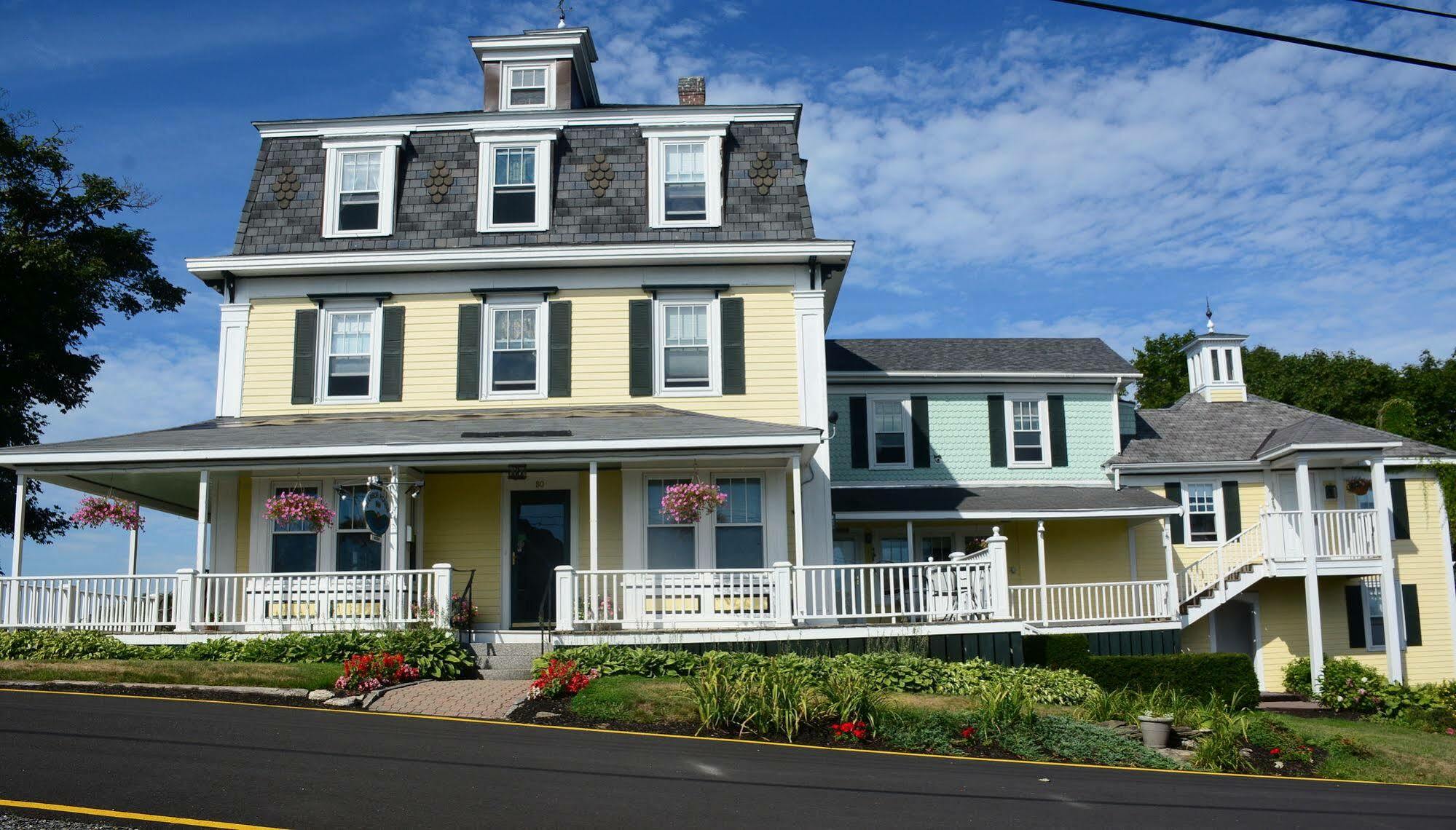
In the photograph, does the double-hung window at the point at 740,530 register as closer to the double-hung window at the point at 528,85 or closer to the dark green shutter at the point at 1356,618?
the double-hung window at the point at 528,85

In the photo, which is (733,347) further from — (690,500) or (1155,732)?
(1155,732)

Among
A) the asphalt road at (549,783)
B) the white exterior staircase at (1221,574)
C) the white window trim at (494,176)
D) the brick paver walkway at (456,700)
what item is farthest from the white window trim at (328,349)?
the white exterior staircase at (1221,574)

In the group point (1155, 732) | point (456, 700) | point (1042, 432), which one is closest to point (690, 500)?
point (456, 700)

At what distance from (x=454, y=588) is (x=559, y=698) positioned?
17.4ft

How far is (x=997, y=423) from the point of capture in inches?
978

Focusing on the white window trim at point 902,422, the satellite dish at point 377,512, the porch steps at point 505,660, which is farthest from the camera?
the white window trim at point 902,422

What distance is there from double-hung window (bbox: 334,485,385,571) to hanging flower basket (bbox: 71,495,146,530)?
2.95 meters

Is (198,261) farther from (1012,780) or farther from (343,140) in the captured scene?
(1012,780)

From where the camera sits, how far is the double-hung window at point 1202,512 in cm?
2461

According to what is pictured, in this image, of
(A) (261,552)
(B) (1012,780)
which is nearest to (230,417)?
(A) (261,552)

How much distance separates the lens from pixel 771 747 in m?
11.5

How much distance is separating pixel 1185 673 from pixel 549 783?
13.5 metres

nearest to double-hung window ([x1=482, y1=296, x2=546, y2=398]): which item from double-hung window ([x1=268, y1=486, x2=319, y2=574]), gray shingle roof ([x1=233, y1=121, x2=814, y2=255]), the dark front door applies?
gray shingle roof ([x1=233, y1=121, x2=814, y2=255])

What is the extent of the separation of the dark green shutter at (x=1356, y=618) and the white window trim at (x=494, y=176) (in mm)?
17618
